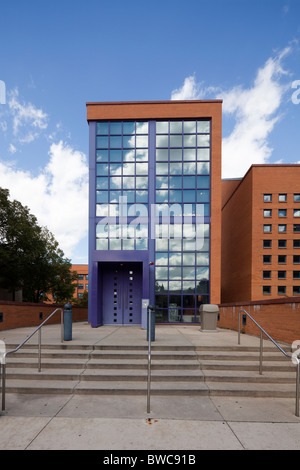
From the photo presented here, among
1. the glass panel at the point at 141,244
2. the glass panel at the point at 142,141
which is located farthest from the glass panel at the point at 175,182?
the glass panel at the point at 141,244

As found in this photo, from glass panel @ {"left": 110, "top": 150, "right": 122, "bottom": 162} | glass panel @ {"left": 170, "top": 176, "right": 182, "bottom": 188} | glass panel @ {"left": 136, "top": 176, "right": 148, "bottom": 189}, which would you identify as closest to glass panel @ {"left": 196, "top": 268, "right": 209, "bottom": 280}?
glass panel @ {"left": 170, "top": 176, "right": 182, "bottom": 188}

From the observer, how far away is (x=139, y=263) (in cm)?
1548

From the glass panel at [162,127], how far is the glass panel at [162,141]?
36 centimetres

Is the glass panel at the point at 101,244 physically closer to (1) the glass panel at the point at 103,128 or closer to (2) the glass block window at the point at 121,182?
(2) the glass block window at the point at 121,182

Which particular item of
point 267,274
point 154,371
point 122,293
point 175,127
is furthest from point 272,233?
point 154,371

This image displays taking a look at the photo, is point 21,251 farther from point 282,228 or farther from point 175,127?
point 282,228

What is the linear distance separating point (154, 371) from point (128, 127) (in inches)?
606

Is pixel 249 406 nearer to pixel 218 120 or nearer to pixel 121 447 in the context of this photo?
pixel 121 447

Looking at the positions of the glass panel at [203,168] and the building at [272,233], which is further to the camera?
the building at [272,233]

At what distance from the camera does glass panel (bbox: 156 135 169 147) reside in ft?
56.2

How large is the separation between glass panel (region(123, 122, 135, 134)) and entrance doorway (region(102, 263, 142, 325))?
8.92m

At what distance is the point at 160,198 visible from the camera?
16.7 meters

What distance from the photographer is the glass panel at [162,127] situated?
680 inches
